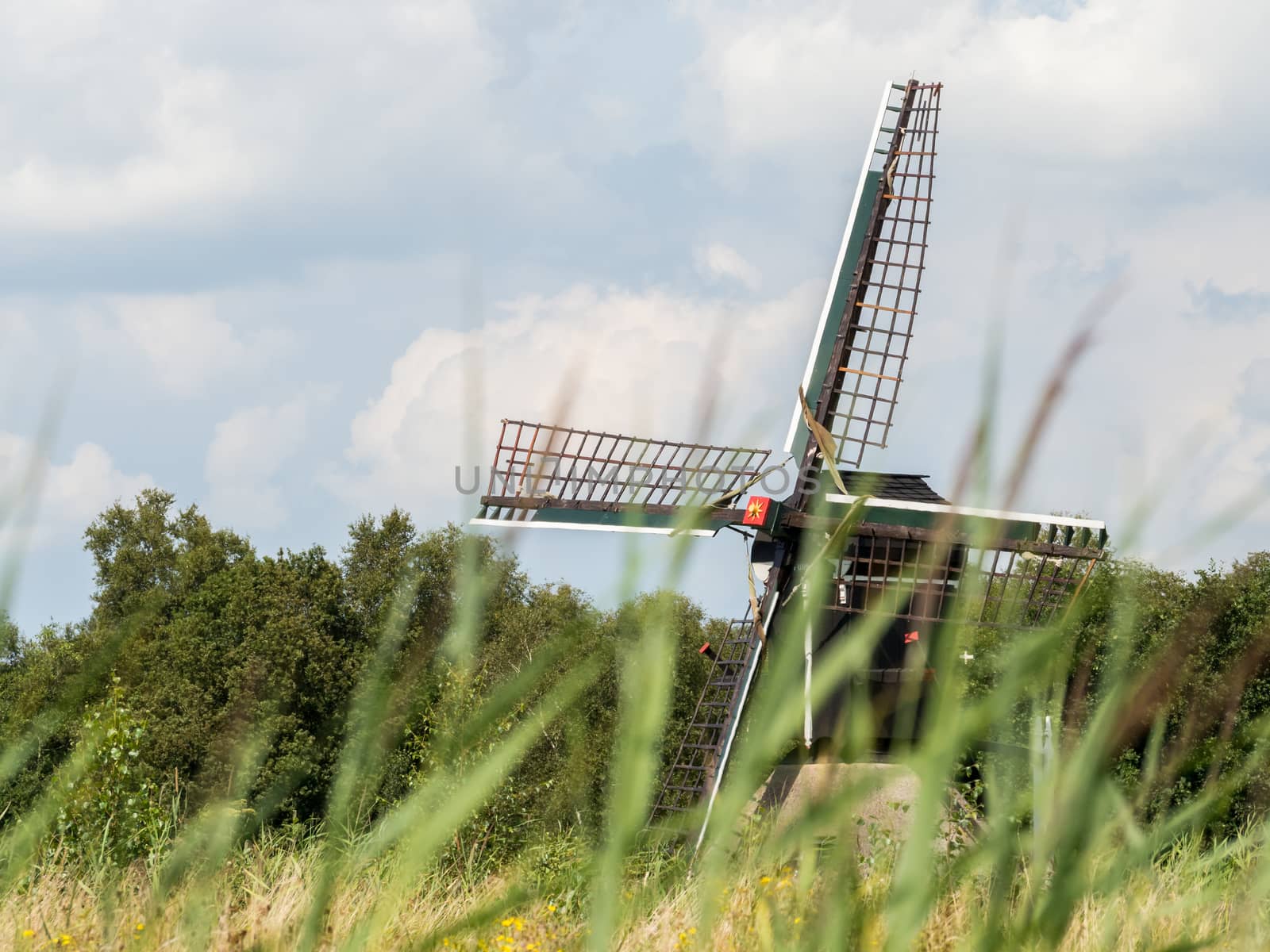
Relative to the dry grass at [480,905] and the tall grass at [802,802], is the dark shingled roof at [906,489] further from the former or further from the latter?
the tall grass at [802,802]

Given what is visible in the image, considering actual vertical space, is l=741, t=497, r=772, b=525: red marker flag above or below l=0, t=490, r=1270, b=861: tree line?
above

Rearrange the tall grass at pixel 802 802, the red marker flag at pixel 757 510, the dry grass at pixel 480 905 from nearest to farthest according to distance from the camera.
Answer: the tall grass at pixel 802 802, the dry grass at pixel 480 905, the red marker flag at pixel 757 510

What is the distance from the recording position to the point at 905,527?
458 inches

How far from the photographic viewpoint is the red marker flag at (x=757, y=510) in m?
11.7

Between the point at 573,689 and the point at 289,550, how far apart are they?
81.2ft

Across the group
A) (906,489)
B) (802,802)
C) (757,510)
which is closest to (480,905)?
(802,802)

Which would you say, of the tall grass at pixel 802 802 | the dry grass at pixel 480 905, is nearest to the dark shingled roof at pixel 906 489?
the dry grass at pixel 480 905

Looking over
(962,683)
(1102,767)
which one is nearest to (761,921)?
(1102,767)

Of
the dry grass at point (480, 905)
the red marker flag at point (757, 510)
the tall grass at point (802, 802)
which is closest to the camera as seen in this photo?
the tall grass at point (802, 802)

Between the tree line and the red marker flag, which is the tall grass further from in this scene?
the red marker flag

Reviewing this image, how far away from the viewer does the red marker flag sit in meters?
11.7

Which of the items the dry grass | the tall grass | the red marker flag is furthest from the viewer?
the red marker flag

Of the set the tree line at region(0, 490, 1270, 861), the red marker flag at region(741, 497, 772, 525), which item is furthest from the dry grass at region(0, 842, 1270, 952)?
the red marker flag at region(741, 497, 772, 525)

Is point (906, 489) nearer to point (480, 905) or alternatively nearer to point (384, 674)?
point (480, 905)
